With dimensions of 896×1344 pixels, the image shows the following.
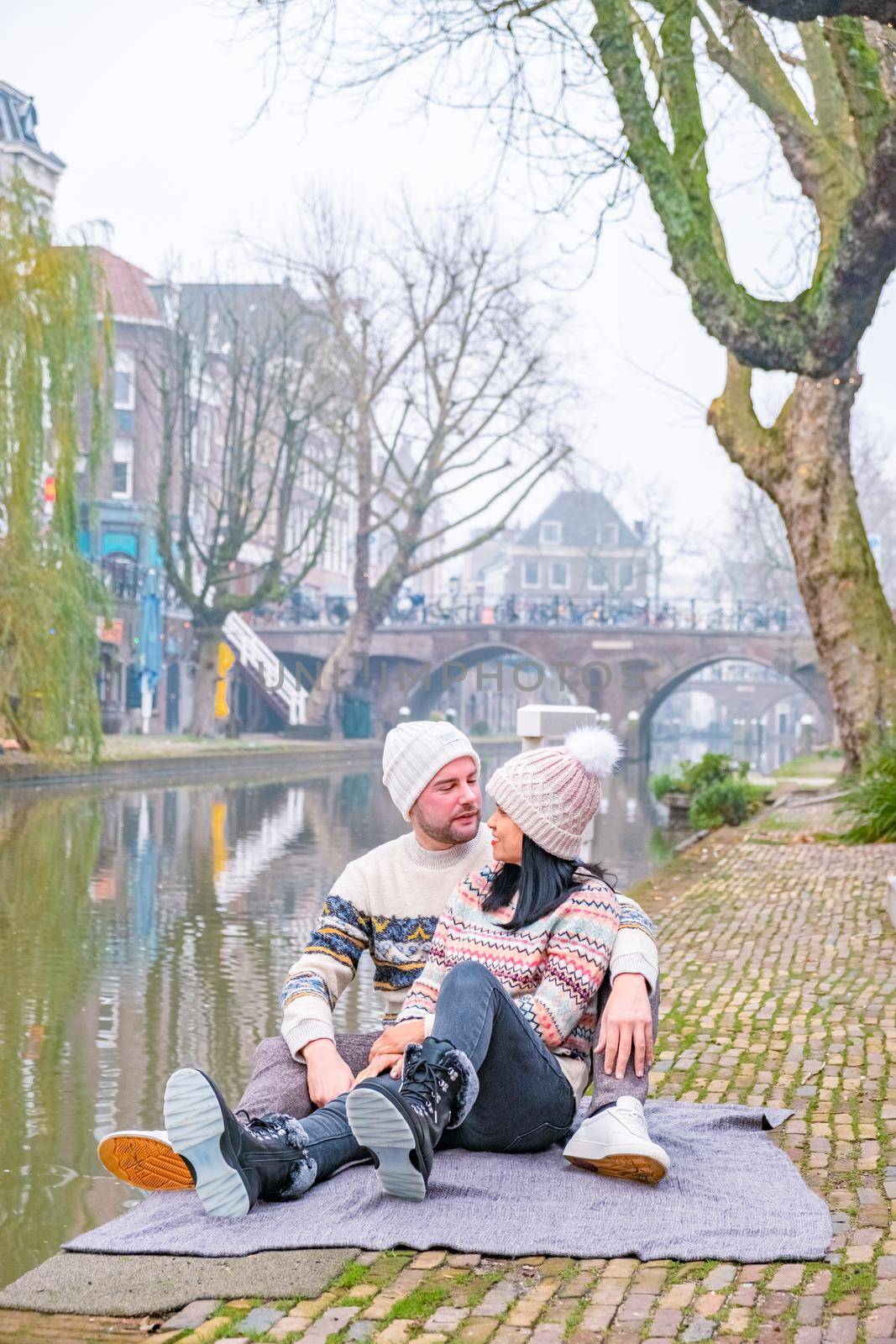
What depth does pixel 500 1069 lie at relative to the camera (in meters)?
3.71

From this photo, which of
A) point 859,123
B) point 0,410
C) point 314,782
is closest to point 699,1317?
point 859,123

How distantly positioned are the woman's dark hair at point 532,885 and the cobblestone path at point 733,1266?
2.73ft

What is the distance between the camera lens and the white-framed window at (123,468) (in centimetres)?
4862

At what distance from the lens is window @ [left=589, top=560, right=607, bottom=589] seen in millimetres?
66750

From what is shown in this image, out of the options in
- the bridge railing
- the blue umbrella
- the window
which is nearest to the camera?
the blue umbrella

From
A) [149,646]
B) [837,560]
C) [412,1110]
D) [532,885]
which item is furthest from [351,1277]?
[149,646]

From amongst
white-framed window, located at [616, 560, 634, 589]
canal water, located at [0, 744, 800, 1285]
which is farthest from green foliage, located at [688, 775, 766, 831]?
white-framed window, located at [616, 560, 634, 589]

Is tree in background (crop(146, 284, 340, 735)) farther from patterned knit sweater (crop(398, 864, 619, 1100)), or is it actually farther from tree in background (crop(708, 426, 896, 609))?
Answer: patterned knit sweater (crop(398, 864, 619, 1100))

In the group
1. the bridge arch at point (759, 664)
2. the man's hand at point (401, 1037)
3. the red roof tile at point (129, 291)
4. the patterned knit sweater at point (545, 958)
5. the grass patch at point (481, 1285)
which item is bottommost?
the grass patch at point (481, 1285)

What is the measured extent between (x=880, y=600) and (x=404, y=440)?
28237mm

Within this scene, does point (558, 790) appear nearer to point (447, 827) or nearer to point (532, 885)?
point (532, 885)

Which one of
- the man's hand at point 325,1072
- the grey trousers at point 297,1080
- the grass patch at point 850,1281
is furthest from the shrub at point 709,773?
the grass patch at point 850,1281

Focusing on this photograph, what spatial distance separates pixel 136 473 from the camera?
1928 inches

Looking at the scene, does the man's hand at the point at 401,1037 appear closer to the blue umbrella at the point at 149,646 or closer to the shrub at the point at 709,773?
the shrub at the point at 709,773
